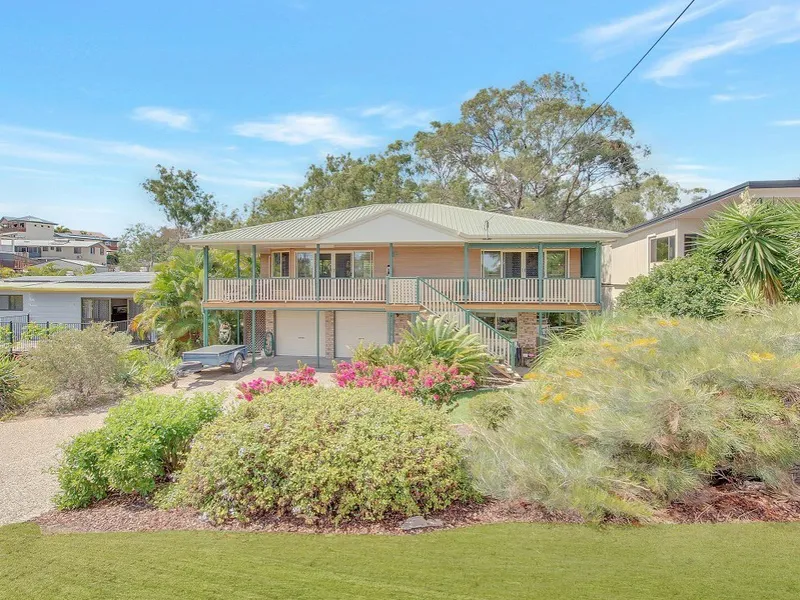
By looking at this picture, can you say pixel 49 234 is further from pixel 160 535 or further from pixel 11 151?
pixel 160 535

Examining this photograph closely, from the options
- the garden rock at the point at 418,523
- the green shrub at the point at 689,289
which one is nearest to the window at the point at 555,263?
the green shrub at the point at 689,289

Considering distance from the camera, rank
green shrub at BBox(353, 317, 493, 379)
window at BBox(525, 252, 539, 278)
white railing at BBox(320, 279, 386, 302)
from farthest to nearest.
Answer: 1. window at BBox(525, 252, 539, 278)
2. white railing at BBox(320, 279, 386, 302)
3. green shrub at BBox(353, 317, 493, 379)

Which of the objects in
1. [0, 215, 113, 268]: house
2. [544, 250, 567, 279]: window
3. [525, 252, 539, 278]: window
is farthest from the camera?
[0, 215, 113, 268]: house

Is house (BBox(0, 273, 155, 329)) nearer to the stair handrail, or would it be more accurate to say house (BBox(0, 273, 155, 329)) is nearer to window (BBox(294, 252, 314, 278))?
window (BBox(294, 252, 314, 278))

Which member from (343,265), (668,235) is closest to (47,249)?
(343,265)

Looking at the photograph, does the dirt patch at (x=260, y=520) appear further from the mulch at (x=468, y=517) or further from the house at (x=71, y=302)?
the house at (x=71, y=302)

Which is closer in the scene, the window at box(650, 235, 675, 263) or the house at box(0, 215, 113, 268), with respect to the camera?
the window at box(650, 235, 675, 263)

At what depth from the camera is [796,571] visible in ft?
13.0

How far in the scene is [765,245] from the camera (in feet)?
33.3

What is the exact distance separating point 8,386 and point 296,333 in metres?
9.75

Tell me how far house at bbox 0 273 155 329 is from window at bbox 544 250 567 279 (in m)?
19.3

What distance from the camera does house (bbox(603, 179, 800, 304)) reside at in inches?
518

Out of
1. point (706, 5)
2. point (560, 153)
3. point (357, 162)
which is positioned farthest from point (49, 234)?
point (706, 5)

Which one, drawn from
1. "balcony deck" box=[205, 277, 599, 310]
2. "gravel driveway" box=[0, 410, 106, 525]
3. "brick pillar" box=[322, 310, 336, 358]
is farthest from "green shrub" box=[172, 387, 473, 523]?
"brick pillar" box=[322, 310, 336, 358]
